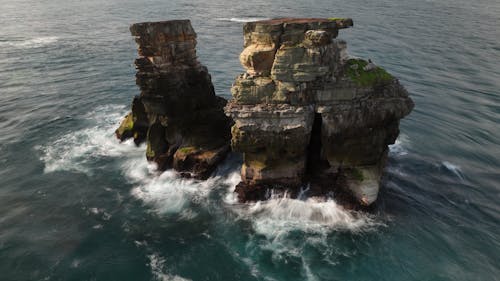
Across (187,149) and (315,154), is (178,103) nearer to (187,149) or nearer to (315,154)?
(187,149)

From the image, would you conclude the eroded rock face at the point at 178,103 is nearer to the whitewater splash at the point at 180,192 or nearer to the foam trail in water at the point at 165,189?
the foam trail in water at the point at 165,189

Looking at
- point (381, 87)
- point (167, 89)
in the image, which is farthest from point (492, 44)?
point (167, 89)

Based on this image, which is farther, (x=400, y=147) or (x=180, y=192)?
(x=400, y=147)

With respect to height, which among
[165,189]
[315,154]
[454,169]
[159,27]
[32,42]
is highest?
[159,27]

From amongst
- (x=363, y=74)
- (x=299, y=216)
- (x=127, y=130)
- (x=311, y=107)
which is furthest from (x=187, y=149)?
(x=363, y=74)

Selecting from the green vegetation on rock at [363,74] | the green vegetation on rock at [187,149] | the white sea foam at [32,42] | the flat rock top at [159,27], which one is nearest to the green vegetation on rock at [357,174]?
the green vegetation on rock at [363,74]

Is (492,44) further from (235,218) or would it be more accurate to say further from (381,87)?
(235,218)

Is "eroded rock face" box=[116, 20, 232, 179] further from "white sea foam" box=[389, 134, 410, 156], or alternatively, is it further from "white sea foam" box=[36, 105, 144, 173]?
"white sea foam" box=[389, 134, 410, 156]
